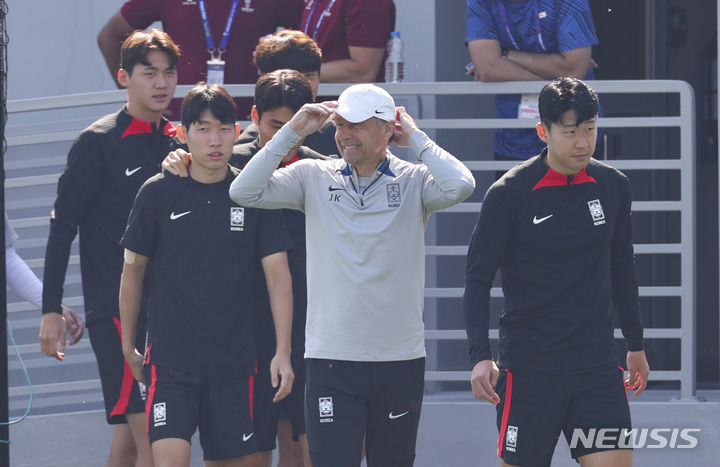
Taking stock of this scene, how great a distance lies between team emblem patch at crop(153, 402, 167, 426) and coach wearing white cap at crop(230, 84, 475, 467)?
0.64 meters

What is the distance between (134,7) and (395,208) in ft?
10.4

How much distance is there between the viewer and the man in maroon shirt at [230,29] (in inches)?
282

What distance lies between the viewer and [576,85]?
504 centimetres

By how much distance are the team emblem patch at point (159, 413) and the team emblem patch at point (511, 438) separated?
142cm

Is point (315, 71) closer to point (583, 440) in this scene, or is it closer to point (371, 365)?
point (371, 365)

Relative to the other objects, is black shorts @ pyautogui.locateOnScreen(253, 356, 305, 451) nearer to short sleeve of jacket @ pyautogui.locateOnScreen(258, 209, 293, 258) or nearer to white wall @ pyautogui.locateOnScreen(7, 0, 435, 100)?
short sleeve of jacket @ pyautogui.locateOnScreen(258, 209, 293, 258)

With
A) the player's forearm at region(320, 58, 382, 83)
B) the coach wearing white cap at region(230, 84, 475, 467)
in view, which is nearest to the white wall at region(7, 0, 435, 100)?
the player's forearm at region(320, 58, 382, 83)

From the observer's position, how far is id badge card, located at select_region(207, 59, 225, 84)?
6.85m

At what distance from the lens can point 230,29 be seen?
7141 millimetres

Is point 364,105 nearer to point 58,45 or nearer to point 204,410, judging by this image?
point 204,410

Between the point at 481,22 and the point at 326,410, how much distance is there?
3.00m

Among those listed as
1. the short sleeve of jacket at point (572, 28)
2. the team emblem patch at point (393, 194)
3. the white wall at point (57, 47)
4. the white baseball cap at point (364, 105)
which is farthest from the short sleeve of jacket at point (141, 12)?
the team emblem patch at point (393, 194)

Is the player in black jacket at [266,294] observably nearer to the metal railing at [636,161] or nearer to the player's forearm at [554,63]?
the metal railing at [636,161]

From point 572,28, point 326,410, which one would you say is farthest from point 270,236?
point 572,28
